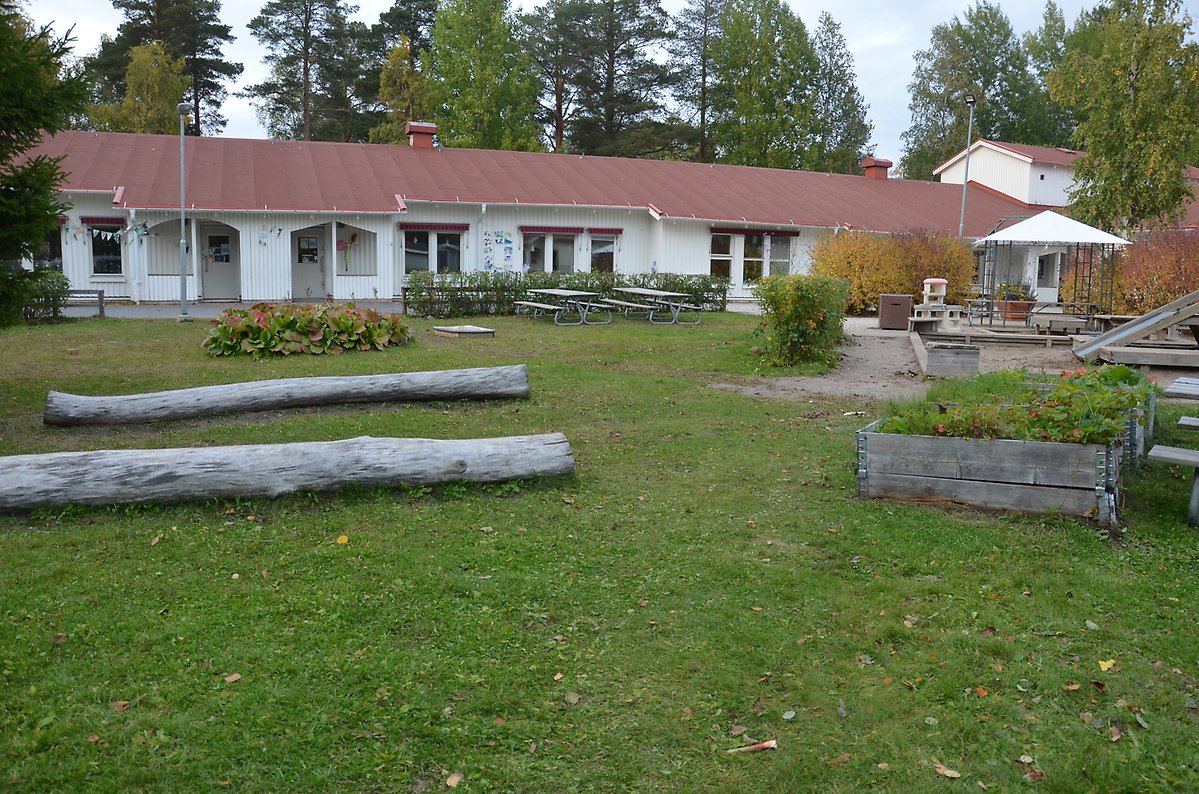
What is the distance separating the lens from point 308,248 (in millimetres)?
28188

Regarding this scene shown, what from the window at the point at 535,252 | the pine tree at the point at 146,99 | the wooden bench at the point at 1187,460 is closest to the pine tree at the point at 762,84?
the window at the point at 535,252

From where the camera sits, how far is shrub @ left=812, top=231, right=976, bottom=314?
23.8m

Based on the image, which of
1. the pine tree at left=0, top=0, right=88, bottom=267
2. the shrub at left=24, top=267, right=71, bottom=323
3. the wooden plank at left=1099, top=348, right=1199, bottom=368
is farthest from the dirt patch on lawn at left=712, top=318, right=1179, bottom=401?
the shrub at left=24, top=267, right=71, bottom=323

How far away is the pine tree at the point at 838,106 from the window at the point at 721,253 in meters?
22.8

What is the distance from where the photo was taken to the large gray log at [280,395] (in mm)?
8672

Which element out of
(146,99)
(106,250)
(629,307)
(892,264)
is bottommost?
(629,307)

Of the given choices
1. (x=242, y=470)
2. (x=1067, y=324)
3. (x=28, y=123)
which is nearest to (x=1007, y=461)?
(x=242, y=470)

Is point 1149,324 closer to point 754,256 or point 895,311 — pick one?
point 895,311

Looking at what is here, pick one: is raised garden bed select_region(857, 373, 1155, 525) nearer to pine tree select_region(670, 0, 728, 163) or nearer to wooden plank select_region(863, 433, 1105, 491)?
wooden plank select_region(863, 433, 1105, 491)

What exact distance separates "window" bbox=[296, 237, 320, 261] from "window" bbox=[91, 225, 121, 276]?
15.4 feet

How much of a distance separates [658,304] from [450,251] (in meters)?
8.98

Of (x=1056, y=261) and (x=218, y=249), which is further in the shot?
(x=1056, y=261)

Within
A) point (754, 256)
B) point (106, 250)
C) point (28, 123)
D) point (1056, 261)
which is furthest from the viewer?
point (1056, 261)

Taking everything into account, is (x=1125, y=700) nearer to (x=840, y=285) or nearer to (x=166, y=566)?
(x=166, y=566)
